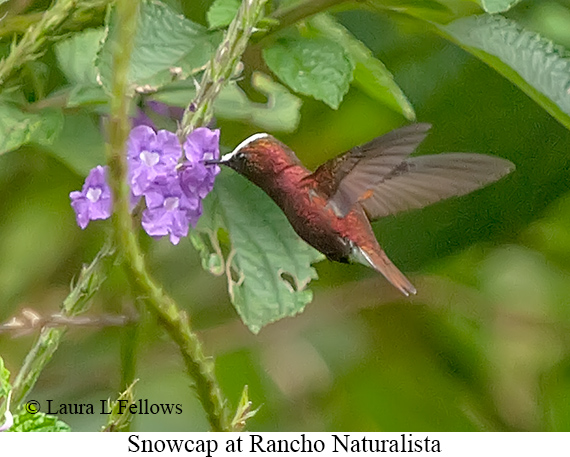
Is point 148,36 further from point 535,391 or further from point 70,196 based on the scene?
point 535,391

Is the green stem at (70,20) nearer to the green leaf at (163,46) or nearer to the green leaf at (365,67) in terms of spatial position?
the green leaf at (163,46)

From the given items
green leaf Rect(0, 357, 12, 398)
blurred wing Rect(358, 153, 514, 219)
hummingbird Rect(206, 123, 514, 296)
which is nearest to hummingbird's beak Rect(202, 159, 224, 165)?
hummingbird Rect(206, 123, 514, 296)

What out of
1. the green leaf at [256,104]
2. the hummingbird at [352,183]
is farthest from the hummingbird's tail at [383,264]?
the green leaf at [256,104]

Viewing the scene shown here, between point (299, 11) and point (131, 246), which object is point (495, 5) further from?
point (131, 246)
